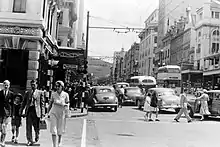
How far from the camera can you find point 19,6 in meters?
23.6

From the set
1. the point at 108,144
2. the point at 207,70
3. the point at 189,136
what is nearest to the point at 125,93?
the point at 189,136

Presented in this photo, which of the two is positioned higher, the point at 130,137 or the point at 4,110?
the point at 4,110

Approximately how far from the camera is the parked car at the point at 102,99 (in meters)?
27.2

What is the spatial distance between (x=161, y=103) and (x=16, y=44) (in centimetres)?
1022

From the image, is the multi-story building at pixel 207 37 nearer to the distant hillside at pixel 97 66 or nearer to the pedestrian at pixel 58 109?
the distant hillside at pixel 97 66

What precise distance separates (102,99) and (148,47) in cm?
9346

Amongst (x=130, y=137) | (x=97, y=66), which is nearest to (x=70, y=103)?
(x=130, y=137)

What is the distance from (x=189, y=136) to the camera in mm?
14930

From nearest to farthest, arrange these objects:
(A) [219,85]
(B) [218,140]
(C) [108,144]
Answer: (C) [108,144] < (B) [218,140] < (A) [219,85]

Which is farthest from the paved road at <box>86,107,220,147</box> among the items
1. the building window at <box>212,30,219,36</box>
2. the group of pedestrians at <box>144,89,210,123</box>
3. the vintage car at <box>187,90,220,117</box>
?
the building window at <box>212,30,219,36</box>

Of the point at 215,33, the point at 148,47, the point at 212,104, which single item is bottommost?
the point at 212,104

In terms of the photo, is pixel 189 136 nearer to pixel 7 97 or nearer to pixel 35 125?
pixel 35 125

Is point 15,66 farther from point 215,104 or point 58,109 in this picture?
point 58,109

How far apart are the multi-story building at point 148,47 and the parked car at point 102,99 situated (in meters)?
79.9
